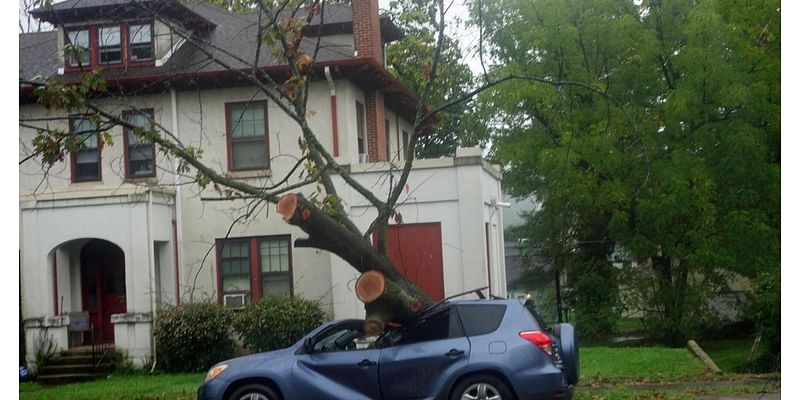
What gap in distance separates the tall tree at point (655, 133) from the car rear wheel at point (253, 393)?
12131 mm

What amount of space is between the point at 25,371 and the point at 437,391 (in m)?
11.7

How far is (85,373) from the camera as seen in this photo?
66.6 feet

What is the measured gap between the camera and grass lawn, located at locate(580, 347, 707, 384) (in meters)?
17.0

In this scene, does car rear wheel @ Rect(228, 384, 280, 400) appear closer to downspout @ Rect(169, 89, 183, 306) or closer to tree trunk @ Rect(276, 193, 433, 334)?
tree trunk @ Rect(276, 193, 433, 334)

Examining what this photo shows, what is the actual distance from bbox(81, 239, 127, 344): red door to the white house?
Result: 0.03 metres

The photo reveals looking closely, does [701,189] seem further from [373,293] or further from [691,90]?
[373,293]

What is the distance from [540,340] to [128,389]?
29.9 ft

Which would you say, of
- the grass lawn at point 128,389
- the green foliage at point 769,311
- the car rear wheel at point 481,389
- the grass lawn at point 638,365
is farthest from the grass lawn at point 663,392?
the grass lawn at point 128,389

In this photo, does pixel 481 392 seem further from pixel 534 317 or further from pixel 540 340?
pixel 534 317

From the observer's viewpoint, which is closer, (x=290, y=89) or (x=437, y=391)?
(x=437, y=391)

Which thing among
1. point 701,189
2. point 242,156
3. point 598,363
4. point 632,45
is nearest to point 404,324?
point 598,363

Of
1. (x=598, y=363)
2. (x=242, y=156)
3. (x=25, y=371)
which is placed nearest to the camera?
(x=598, y=363)

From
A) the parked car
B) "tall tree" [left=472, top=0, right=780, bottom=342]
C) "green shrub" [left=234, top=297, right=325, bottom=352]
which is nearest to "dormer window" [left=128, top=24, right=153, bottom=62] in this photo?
"green shrub" [left=234, top=297, right=325, bottom=352]

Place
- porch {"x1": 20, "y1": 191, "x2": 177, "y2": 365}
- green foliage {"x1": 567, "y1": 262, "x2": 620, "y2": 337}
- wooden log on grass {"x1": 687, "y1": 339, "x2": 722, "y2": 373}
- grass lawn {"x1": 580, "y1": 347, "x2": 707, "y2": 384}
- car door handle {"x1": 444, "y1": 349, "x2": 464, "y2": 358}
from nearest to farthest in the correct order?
car door handle {"x1": 444, "y1": 349, "x2": 464, "y2": 358} → grass lawn {"x1": 580, "y1": 347, "x2": 707, "y2": 384} → wooden log on grass {"x1": 687, "y1": 339, "x2": 722, "y2": 373} → porch {"x1": 20, "y1": 191, "x2": 177, "y2": 365} → green foliage {"x1": 567, "y1": 262, "x2": 620, "y2": 337}
